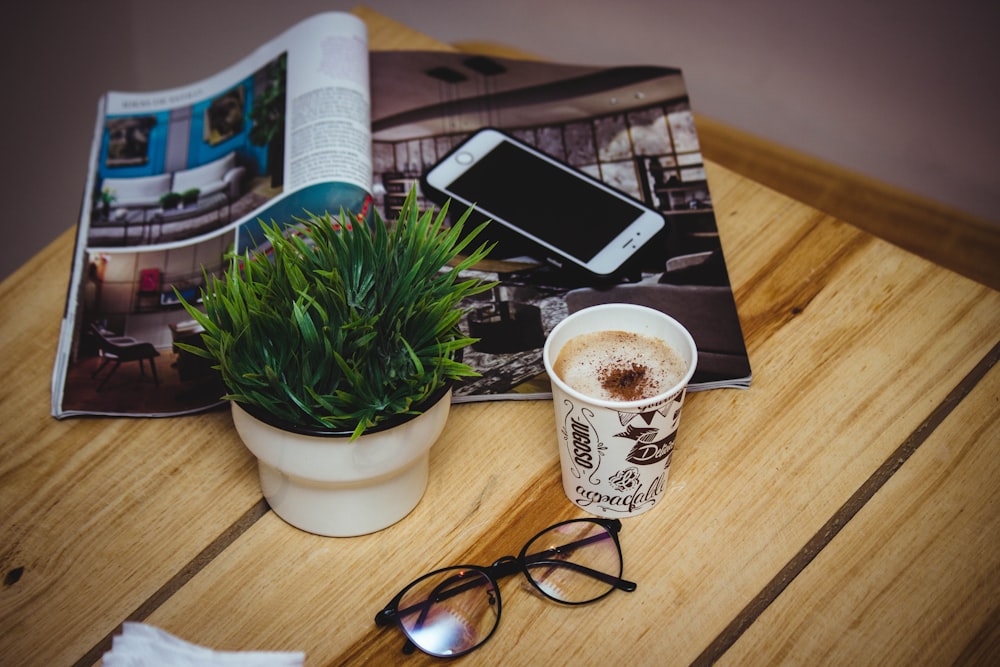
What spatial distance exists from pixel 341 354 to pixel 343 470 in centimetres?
8

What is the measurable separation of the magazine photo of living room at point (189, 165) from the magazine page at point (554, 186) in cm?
11

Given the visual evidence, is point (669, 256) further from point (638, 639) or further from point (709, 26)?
point (709, 26)

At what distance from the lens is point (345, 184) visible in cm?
83

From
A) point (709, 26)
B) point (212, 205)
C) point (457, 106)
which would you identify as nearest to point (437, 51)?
point (457, 106)

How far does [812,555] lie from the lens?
0.63 metres

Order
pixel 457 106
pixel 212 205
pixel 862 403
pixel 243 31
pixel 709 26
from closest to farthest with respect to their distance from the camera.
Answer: pixel 862 403
pixel 212 205
pixel 457 106
pixel 709 26
pixel 243 31

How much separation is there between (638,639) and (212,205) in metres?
0.56

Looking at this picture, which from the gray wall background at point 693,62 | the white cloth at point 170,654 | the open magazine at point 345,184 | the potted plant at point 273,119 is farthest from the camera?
the gray wall background at point 693,62

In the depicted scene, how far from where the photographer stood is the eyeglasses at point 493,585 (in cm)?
60

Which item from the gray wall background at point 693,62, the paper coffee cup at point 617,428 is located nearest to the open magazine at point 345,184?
the paper coffee cup at point 617,428

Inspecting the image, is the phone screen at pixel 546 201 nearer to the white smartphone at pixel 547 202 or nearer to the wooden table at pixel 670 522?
the white smartphone at pixel 547 202

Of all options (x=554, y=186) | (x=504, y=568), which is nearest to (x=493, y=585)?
(x=504, y=568)

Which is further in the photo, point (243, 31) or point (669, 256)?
point (243, 31)

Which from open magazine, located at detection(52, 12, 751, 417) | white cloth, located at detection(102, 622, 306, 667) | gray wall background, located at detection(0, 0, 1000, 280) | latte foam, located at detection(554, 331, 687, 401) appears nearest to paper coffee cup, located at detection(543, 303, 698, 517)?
latte foam, located at detection(554, 331, 687, 401)
